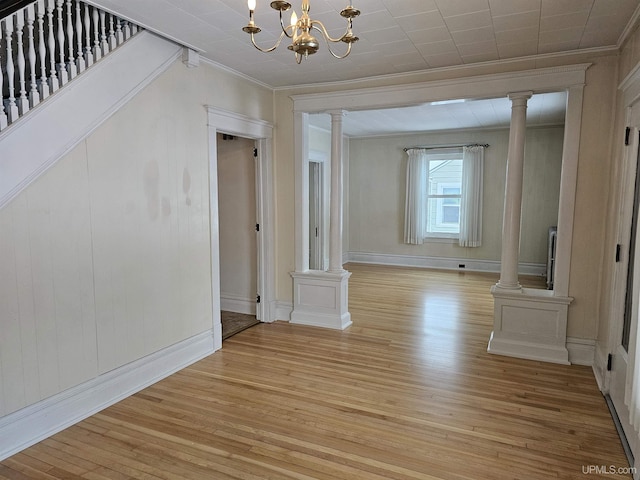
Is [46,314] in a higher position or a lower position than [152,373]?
higher

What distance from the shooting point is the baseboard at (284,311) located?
194 inches

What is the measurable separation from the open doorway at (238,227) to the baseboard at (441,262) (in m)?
4.33

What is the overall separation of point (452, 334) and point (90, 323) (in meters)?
3.47

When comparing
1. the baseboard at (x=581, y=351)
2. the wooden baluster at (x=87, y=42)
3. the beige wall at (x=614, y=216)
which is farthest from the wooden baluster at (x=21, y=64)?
the baseboard at (x=581, y=351)

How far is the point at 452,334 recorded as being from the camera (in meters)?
4.43

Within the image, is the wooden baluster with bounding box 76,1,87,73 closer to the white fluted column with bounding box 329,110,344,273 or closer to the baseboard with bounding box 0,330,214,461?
the baseboard with bounding box 0,330,214,461

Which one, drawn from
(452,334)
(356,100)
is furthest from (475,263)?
(356,100)

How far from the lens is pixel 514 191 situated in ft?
12.9

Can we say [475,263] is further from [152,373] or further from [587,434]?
[152,373]

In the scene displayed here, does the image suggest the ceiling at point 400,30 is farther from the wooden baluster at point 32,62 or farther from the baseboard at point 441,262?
the baseboard at point 441,262

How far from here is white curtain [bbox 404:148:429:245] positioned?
8305mm

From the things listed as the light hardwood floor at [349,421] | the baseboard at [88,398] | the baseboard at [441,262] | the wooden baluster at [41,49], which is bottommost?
the light hardwood floor at [349,421]

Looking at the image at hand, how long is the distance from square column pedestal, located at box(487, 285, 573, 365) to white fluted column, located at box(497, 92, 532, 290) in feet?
0.52

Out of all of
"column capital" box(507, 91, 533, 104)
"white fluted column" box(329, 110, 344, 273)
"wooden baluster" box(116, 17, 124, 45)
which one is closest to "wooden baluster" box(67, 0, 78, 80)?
"wooden baluster" box(116, 17, 124, 45)
